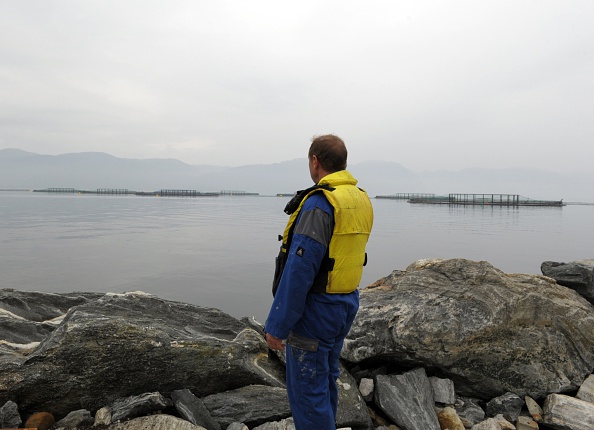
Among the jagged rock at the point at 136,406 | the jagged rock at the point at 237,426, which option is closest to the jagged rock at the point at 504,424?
the jagged rock at the point at 237,426

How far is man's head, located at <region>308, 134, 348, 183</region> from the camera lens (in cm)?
385

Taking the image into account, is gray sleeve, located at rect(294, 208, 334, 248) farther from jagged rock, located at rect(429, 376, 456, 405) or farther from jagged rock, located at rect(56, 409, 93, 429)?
jagged rock, located at rect(429, 376, 456, 405)

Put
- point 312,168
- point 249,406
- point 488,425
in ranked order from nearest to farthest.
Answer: point 312,168 → point 249,406 → point 488,425

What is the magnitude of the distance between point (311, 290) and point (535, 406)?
14.5 feet

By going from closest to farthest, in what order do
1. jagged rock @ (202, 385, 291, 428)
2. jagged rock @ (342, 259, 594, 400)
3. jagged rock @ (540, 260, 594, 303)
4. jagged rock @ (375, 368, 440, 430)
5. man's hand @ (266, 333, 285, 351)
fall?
man's hand @ (266, 333, 285, 351), jagged rock @ (202, 385, 291, 428), jagged rock @ (375, 368, 440, 430), jagged rock @ (342, 259, 594, 400), jagged rock @ (540, 260, 594, 303)

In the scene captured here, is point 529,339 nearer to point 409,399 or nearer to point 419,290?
point 419,290

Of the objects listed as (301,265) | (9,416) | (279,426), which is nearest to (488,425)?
(279,426)

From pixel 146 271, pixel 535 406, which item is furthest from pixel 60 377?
pixel 146 271

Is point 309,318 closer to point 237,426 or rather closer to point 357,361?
point 237,426

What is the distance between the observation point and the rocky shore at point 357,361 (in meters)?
4.73

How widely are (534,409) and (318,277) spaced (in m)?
4.39

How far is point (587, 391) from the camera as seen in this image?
5895 mm

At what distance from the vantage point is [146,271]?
18641 mm

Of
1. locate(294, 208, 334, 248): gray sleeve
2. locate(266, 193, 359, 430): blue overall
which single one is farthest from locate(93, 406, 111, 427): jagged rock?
locate(294, 208, 334, 248): gray sleeve
